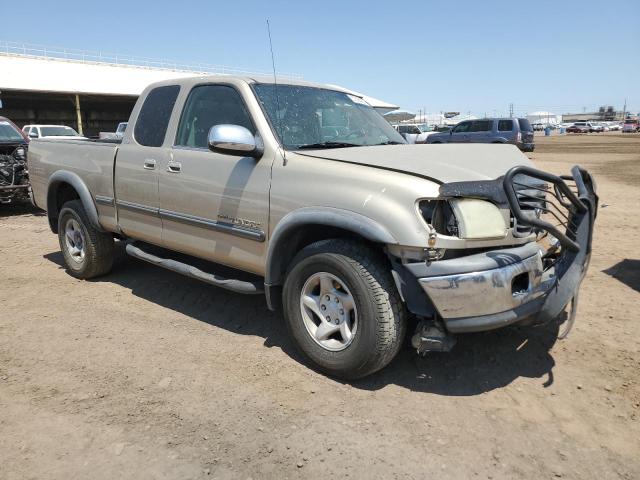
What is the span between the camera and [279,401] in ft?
10.4

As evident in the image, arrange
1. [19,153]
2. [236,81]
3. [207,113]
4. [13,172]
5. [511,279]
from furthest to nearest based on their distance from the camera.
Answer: [19,153] < [13,172] < [207,113] < [236,81] < [511,279]

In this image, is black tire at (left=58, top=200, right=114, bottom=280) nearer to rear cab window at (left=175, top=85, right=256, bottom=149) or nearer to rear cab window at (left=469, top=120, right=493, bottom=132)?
rear cab window at (left=175, top=85, right=256, bottom=149)

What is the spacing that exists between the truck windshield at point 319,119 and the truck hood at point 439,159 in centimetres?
24

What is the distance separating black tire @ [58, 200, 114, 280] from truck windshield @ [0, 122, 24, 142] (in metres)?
6.25

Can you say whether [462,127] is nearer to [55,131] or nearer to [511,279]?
[55,131]

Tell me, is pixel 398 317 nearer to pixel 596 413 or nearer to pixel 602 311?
pixel 596 413

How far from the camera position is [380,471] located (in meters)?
2.53

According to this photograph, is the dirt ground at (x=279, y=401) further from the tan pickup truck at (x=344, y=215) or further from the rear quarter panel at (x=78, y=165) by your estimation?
the rear quarter panel at (x=78, y=165)

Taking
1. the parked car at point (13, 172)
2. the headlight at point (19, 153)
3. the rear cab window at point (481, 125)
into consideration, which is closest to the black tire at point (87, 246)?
the parked car at point (13, 172)

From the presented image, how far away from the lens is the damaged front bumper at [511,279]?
283 centimetres

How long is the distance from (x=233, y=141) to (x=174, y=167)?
0.97 meters

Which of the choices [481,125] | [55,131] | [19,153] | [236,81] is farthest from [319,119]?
[481,125]

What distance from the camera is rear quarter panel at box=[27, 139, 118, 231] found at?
4.96 meters

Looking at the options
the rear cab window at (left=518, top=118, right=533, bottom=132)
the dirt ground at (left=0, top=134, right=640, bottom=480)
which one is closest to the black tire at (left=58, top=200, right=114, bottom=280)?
the dirt ground at (left=0, top=134, right=640, bottom=480)
